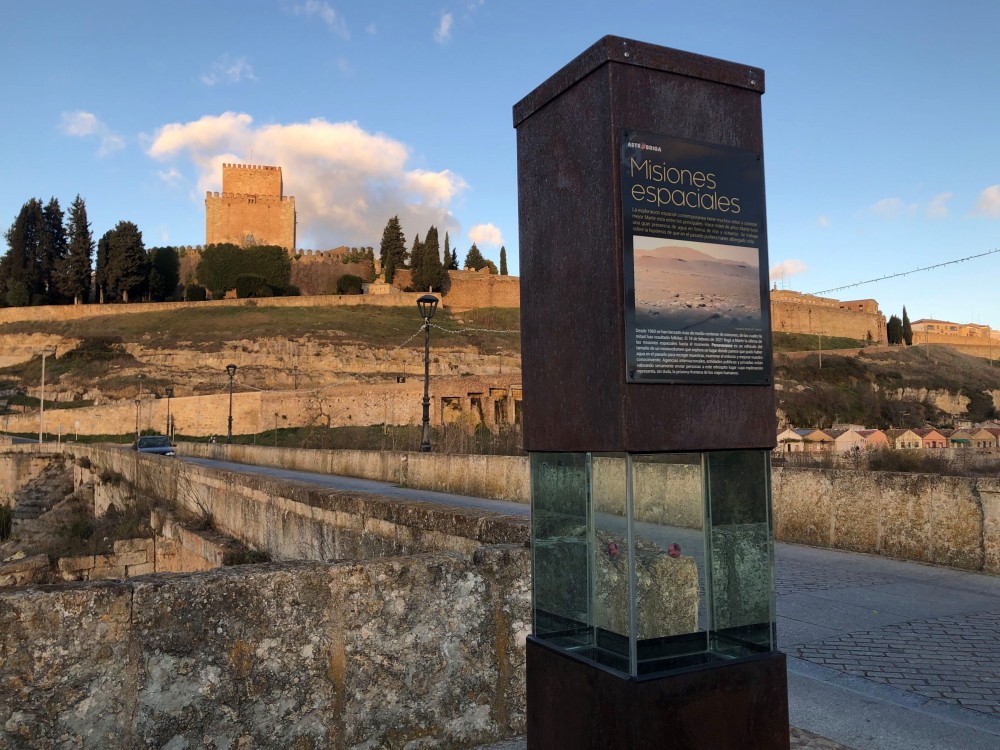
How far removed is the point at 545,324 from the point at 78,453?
3660 centimetres

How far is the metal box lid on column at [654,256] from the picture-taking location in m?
2.53

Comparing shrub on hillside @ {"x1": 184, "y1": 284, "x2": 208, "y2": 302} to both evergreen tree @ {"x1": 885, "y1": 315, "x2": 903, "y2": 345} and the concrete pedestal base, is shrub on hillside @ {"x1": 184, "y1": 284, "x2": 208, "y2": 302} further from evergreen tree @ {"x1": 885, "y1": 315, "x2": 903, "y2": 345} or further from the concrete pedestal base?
evergreen tree @ {"x1": 885, "y1": 315, "x2": 903, "y2": 345}

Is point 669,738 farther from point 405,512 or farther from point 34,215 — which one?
point 34,215

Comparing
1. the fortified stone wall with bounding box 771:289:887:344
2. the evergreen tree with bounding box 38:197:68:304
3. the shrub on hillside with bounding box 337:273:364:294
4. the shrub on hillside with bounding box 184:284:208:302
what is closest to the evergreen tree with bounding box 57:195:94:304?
the evergreen tree with bounding box 38:197:68:304

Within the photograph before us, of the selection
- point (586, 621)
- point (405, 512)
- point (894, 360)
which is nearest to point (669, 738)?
point (586, 621)

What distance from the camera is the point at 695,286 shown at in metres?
2.63

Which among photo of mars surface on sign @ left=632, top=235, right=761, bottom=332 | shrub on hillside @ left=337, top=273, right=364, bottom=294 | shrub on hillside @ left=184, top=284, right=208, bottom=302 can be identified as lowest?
photo of mars surface on sign @ left=632, top=235, right=761, bottom=332

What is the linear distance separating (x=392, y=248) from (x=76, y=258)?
1425 inches

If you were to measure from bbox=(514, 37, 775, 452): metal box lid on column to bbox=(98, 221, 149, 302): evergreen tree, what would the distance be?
311 feet

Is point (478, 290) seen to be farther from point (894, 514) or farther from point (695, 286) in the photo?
point (695, 286)

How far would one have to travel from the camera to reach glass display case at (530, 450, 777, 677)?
2543 mm

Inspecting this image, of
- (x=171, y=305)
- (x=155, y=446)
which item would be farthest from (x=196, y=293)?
(x=155, y=446)

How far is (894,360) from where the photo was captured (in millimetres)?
84812

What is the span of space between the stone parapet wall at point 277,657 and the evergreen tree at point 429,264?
303 feet
